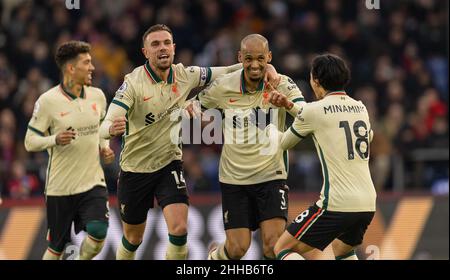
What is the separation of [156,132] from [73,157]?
1.32 m

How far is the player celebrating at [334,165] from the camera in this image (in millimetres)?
9703

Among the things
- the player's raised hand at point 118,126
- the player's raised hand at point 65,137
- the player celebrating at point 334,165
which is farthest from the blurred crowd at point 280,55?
the player celebrating at point 334,165

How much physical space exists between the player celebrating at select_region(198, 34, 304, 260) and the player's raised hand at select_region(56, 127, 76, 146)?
1380mm

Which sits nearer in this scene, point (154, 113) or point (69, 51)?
point (154, 113)

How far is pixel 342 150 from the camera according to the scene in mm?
9703

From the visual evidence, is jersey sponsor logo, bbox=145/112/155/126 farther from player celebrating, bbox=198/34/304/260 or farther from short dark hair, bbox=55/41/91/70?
short dark hair, bbox=55/41/91/70

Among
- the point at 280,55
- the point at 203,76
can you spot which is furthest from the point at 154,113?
the point at 280,55

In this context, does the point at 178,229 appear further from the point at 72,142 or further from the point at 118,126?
the point at 72,142

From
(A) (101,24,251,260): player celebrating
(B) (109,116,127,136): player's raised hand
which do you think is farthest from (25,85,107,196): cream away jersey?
(B) (109,116,127,136): player's raised hand

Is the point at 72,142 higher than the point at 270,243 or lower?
higher

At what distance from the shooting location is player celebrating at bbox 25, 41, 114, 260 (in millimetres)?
11977

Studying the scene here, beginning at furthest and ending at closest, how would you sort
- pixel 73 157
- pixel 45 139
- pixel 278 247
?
1. pixel 73 157
2. pixel 45 139
3. pixel 278 247
